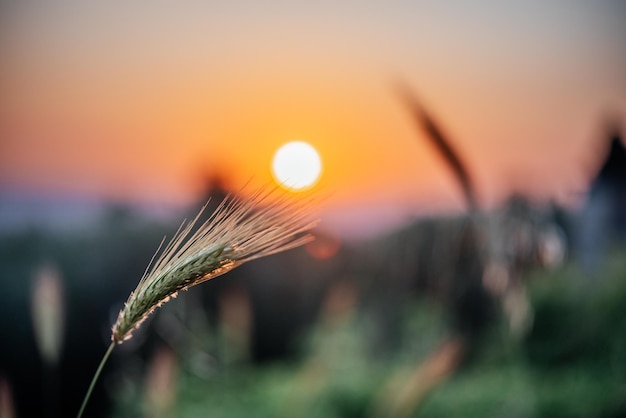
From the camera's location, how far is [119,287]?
3.37m

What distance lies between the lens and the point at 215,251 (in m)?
0.58

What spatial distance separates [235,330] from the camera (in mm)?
3092

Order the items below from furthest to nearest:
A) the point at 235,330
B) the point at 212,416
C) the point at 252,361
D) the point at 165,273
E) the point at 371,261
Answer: the point at 371,261 < the point at 252,361 < the point at 235,330 < the point at 212,416 < the point at 165,273

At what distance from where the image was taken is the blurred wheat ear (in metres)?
0.58

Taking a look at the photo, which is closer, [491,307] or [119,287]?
[119,287]

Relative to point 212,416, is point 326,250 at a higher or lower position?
higher

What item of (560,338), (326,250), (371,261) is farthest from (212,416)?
(560,338)

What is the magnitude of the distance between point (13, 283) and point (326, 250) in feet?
5.75

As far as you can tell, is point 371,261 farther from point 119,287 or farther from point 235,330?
point 119,287

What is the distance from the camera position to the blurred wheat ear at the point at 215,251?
0.58 meters

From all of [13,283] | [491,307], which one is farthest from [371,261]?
[13,283]

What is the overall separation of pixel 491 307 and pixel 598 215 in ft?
2.75

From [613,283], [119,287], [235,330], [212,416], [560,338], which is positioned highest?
[119,287]

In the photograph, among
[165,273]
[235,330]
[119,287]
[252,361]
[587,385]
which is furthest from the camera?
[252,361]
